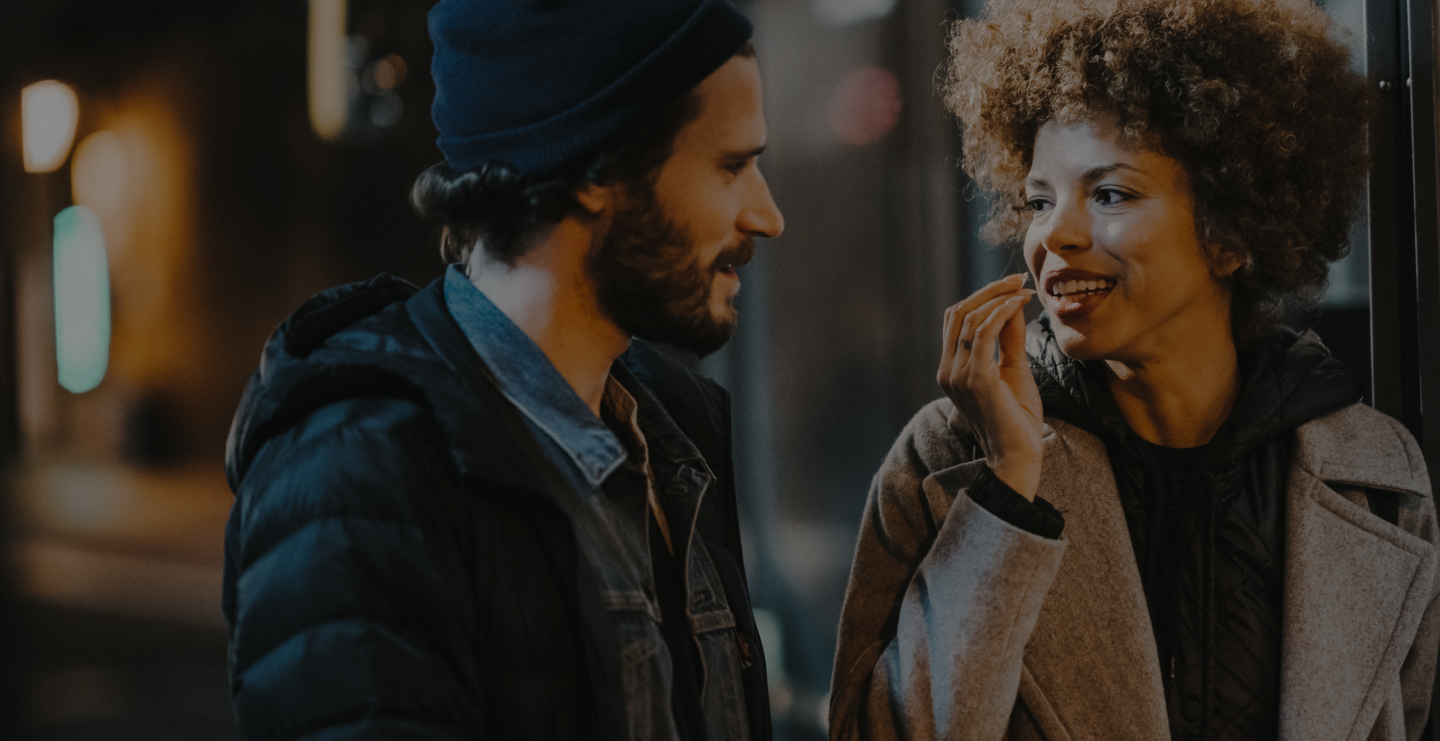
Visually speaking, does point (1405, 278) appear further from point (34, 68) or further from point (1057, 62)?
point (34, 68)

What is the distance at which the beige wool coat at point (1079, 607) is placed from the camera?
4.86ft

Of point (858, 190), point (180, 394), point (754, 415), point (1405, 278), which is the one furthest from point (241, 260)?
point (1405, 278)

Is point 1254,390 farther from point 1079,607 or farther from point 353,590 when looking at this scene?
point 353,590

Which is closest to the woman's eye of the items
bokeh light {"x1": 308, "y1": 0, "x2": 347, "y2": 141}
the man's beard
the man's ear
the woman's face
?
the woman's face

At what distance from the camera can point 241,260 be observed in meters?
2.46

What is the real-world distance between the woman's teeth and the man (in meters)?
0.54

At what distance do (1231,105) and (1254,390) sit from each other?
46cm

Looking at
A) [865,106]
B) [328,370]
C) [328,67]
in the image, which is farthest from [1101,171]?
[328,67]

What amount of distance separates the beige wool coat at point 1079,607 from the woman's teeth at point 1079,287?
9.1 inches

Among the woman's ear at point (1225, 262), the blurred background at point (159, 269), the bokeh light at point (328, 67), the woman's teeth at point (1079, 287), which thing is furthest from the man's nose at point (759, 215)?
the bokeh light at point (328, 67)

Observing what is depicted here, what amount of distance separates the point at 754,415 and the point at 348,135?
135cm

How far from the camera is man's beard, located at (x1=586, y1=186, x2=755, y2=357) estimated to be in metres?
1.29

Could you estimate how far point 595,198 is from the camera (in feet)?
4.21

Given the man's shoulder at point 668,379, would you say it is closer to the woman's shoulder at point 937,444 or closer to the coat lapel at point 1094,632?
the woman's shoulder at point 937,444
